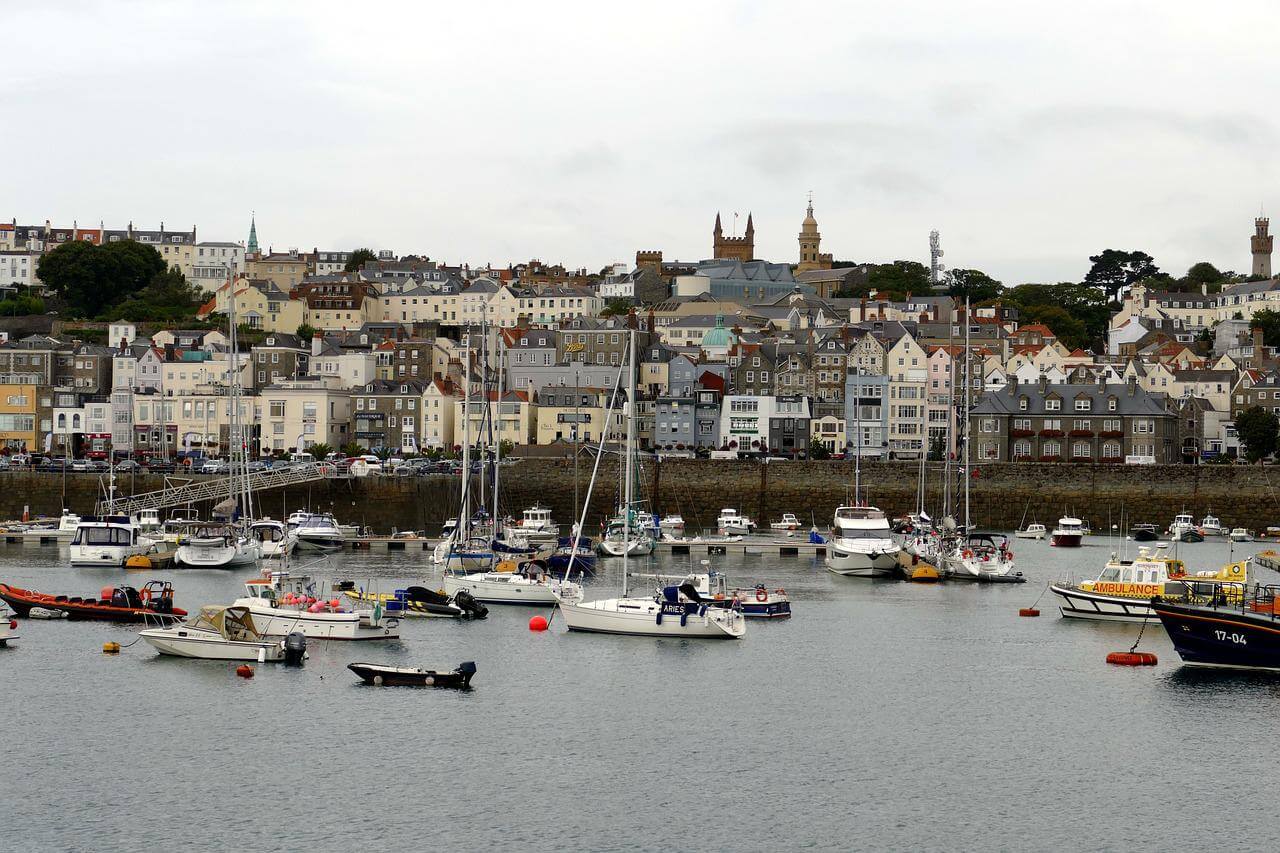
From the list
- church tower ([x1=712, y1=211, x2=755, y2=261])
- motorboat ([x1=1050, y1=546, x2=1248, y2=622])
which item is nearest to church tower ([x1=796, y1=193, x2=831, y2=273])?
church tower ([x1=712, y1=211, x2=755, y2=261])

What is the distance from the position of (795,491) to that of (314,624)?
45.8m

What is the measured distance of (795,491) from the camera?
279 feet

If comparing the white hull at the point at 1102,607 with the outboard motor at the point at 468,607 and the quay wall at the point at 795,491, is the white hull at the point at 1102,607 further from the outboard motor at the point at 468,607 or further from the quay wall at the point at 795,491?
the quay wall at the point at 795,491

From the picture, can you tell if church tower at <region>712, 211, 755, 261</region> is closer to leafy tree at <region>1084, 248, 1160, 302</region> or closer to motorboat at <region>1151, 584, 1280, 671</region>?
leafy tree at <region>1084, 248, 1160, 302</region>

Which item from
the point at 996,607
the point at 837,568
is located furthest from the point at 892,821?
the point at 837,568

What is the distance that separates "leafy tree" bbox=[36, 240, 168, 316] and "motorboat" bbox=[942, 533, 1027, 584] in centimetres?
9350

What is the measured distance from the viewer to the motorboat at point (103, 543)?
196ft

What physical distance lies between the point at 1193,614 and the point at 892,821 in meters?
13.5

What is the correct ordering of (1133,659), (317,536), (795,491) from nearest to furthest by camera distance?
(1133,659) < (317,536) < (795,491)

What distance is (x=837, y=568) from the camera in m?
61.6

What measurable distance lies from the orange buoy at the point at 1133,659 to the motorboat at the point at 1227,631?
139 centimetres

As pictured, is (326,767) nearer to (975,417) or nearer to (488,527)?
(488,527)

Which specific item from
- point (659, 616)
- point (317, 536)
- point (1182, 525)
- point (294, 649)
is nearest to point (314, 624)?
point (294, 649)

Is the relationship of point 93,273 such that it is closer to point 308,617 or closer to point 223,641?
point 308,617
